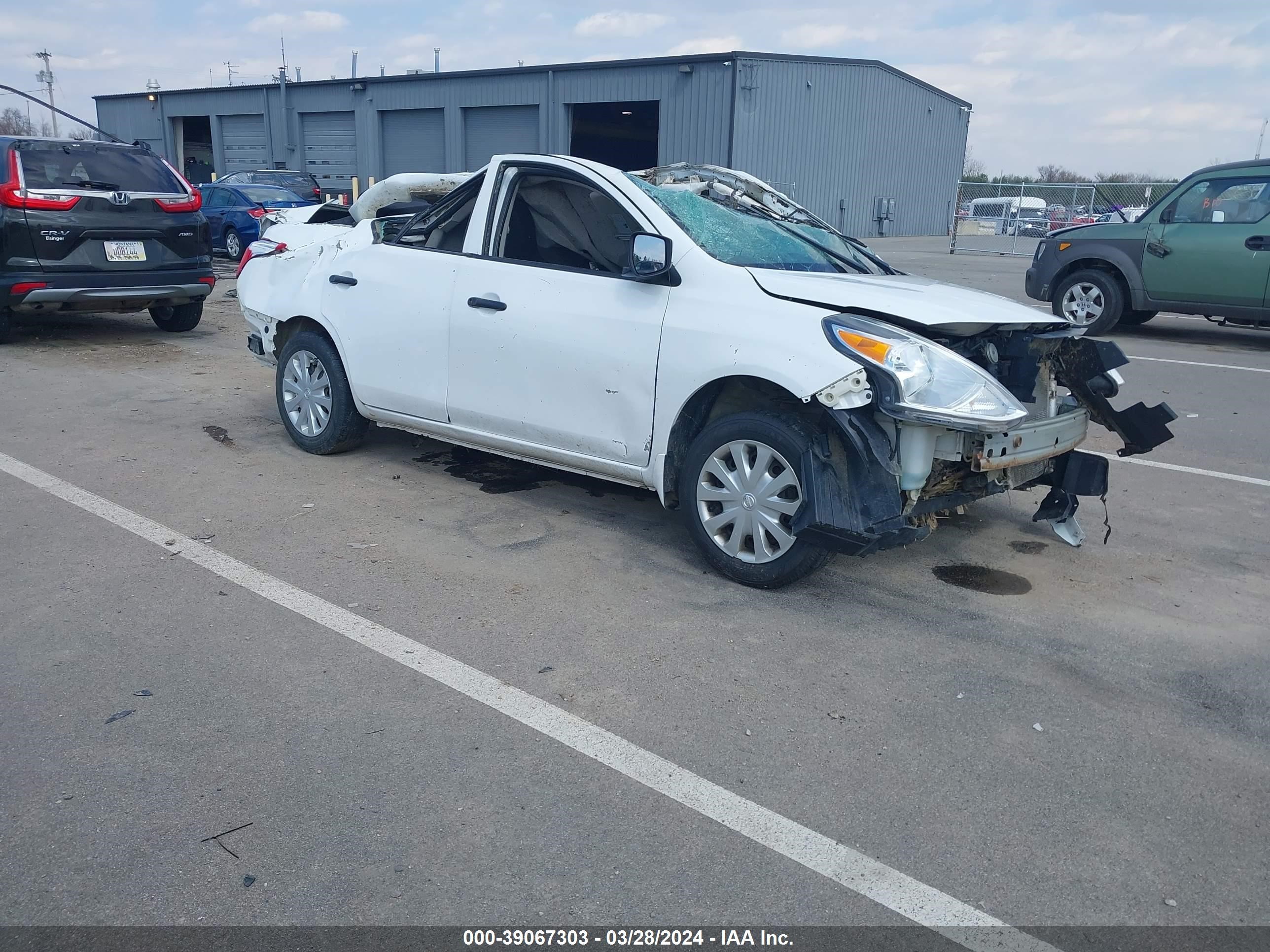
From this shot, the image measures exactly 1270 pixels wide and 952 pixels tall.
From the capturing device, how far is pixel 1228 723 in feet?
12.2

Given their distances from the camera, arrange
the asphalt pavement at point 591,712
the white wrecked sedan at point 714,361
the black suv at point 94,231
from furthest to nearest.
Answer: the black suv at point 94,231 → the white wrecked sedan at point 714,361 → the asphalt pavement at point 591,712

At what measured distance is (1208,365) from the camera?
11141 millimetres

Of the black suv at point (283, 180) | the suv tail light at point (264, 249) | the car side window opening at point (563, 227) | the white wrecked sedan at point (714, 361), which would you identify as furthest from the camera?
the black suv at point (283, 180)

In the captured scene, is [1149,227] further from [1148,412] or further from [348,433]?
[348,433]

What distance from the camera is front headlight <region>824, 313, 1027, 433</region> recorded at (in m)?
4.22

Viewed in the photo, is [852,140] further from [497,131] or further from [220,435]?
[220,435]

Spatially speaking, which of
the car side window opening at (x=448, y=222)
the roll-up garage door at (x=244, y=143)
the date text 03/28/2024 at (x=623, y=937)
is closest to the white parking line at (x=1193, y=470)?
the car side window opening at (x=448, y=222)

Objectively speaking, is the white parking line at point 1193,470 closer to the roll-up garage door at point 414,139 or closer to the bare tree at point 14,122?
the roll-up garage door at point 414,139

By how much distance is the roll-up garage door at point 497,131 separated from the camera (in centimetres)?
3247

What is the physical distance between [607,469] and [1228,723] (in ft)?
9.15

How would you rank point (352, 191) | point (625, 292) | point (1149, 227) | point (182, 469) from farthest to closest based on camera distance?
point (352, 191) → point (1149, 227) → point (182, 469) → point (625, 292)

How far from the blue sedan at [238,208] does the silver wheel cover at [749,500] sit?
16774 millimetres

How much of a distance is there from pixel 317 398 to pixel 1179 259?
394 inches

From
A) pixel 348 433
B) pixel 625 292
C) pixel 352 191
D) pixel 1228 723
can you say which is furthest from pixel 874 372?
pixel 352 191
